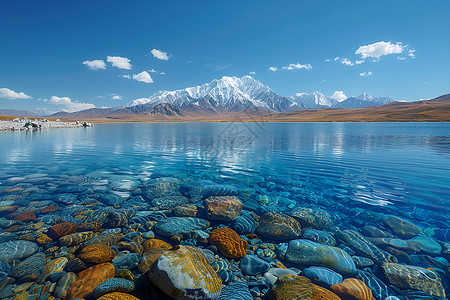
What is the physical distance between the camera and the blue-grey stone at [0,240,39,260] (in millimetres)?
6097

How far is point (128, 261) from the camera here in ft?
20.0

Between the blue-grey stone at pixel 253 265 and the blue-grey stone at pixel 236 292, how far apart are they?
0.53 metres

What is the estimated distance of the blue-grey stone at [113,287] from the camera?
4.76 m

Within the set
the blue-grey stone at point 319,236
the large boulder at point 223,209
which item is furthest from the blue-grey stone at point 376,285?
the large boulder at point 223,209

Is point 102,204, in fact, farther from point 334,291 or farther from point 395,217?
point 395,217

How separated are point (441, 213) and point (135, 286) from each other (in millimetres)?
13653

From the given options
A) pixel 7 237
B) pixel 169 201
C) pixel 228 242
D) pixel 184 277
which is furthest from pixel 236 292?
pixel 7 237

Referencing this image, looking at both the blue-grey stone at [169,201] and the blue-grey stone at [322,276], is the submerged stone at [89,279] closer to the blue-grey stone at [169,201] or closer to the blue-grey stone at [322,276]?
the blue-grey stone at [169,201]

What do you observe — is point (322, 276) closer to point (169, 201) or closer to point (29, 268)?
point (169, 201)

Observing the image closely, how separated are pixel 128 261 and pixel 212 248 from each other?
107 inches

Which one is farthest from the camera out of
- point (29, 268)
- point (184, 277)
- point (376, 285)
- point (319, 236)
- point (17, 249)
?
point (319, 236)

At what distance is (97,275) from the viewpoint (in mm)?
5344

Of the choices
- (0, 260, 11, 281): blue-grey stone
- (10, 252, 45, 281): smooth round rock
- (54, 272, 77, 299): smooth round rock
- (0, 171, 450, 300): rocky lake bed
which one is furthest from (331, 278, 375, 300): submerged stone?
(0, 260, 11, 281): blue-grey stone

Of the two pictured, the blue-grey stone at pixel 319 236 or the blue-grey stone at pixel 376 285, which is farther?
the blue-grey stone at pixel 319 236
